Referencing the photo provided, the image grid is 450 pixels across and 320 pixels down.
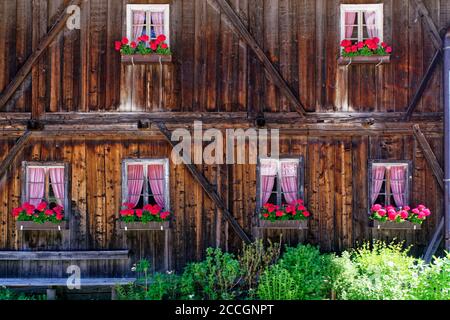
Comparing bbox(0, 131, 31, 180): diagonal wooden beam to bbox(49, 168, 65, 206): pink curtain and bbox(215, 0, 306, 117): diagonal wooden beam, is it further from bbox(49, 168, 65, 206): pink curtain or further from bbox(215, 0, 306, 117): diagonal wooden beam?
bbox(215, 0, 306, 117): diagonal wooden beam

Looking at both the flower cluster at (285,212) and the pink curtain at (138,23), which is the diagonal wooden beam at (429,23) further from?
the pink curtain at (138,23)

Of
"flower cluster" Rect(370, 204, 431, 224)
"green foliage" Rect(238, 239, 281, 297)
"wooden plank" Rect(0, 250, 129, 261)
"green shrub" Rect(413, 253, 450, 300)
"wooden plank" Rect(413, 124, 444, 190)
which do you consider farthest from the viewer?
"wooden plank" Rect(413, 124, 444, 190)

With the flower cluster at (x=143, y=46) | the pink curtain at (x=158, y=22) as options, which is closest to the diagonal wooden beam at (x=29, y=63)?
the flower cluster at (x=143, y=46)

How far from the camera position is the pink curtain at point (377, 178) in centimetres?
1128

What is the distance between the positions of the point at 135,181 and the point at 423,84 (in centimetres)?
684

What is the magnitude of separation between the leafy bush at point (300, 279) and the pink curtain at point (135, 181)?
3.40m

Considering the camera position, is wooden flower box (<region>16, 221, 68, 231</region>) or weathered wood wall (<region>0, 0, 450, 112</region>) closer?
wooden flower box (<region>16, 221, 68, 231</region>)

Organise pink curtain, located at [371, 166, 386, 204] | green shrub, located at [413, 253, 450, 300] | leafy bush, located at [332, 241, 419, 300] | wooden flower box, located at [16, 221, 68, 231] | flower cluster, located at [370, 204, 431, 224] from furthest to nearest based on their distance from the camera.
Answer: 1. pink curtain, located at [371, 166, 386, 204]
2. wooden flower box, located at [16, 221, 68, 231]
3. flower cluster, located at [370, 204, 431, 224]
4. leafy bush, located at [332, 241, 419, 300]
5. green shrub, located at [413, 253, 450, 300]

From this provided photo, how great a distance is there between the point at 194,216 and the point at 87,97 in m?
3.62

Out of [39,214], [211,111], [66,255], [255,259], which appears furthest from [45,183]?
[255,259]

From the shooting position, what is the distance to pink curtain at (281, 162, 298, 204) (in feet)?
37.1

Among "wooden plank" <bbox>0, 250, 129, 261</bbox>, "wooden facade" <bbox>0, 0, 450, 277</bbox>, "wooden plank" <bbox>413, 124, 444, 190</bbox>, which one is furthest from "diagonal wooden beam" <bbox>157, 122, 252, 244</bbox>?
"wooden plank" <bbox>413, 124, 444, 190</bbox>

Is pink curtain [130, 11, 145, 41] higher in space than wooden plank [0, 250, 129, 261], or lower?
higher

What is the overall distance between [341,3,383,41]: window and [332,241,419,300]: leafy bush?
4.72 m
